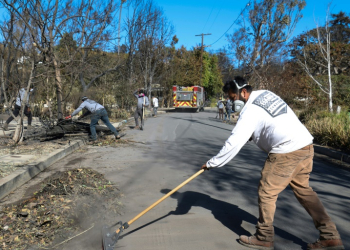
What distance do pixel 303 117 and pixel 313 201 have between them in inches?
504

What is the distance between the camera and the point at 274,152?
11.1 feet

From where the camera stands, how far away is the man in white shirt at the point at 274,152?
10.9 feet

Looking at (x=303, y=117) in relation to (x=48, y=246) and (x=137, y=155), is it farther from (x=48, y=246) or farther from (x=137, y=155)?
(x=48, y=246)

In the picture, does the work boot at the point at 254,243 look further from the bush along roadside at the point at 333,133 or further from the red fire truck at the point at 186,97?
the red fire truck at the point at 186,97

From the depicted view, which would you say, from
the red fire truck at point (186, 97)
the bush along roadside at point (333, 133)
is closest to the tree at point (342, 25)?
the red fire truck at point (186, 97)

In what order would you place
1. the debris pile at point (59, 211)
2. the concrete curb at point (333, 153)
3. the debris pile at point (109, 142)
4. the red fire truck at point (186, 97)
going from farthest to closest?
1. the red fire truck at point (186, 97)
2. the debris pile at point (109, 142)
3. the concrete curb at point (333, 153)
4. the debris pile at point (59, 211)

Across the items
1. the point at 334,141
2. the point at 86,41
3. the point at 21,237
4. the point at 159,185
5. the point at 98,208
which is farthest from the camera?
the point at 86,41

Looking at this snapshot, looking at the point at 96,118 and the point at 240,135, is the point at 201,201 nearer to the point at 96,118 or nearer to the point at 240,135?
the point at 240,135

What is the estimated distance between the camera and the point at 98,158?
836 cm

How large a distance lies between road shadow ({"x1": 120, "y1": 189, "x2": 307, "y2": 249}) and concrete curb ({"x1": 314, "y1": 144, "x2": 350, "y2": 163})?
17.0ft

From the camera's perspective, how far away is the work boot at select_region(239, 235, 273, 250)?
345cm

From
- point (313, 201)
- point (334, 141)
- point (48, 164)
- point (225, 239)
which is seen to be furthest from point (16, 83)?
point (334, 141)

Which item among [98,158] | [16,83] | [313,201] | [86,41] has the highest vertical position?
[86,41]

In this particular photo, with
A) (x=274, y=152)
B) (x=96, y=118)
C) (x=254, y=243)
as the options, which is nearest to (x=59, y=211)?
(x=254, y=243)
